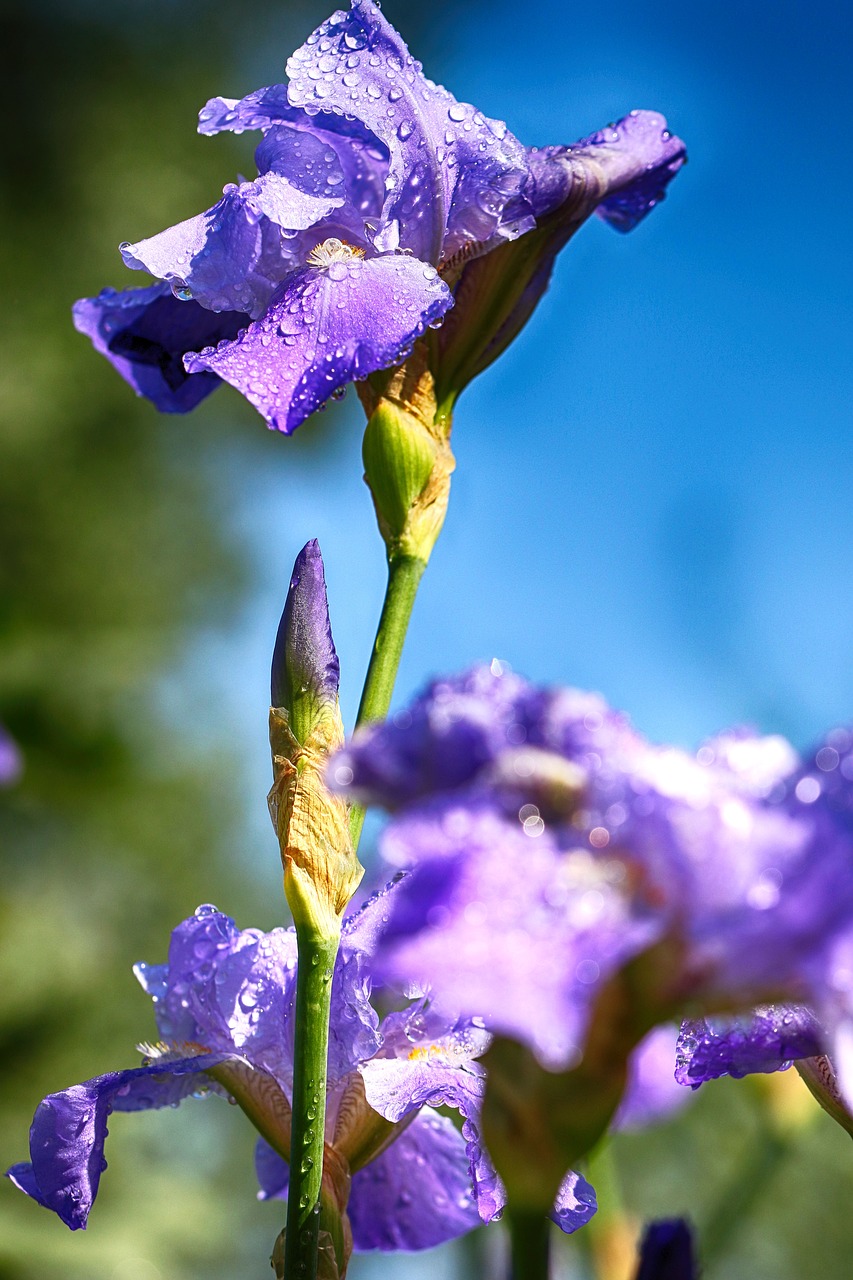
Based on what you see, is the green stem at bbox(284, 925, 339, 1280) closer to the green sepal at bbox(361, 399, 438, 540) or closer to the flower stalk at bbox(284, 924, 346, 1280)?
the flower stalk at bbox(284, 924, 346, 1280)

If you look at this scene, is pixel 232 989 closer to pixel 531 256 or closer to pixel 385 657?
pixel 385 657

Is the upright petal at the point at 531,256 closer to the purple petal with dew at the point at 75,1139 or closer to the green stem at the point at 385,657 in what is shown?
the green stem at the point at 385,657

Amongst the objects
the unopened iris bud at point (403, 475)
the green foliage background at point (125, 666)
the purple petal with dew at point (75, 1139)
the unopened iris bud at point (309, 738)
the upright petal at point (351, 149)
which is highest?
the green foliage background at point (125, 666)

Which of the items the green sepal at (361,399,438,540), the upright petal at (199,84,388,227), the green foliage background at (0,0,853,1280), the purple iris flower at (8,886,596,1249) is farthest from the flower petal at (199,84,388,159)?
the green foliage background at (0,0,853,1280)

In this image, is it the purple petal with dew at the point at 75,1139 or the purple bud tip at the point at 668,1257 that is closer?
the purple bud tip at the point at 668,1257

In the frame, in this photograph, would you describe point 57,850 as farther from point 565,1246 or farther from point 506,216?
point 506,216

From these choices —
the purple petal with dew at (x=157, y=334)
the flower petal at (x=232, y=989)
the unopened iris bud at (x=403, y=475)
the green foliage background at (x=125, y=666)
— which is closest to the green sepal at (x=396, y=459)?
the unopened iris bud at (x=403, y=475)

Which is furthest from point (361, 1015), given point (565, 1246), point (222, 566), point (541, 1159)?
point (222, 566)
